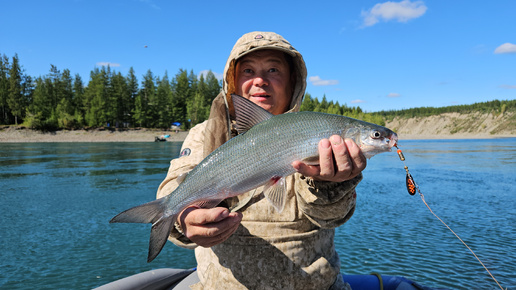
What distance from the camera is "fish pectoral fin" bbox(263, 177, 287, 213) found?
2.61 m

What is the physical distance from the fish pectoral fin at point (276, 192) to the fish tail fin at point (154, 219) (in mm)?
727

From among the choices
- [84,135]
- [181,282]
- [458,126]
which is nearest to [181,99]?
[84,135]

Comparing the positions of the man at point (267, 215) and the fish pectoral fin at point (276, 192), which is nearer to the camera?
the man at point (267, 215)

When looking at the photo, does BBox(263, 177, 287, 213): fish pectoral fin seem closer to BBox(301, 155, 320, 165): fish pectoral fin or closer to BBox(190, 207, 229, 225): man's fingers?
BBox(301, 155, 320, 165): fish pectoral fin

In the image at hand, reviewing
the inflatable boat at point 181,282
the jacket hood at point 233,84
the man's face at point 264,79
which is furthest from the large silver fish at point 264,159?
the inflatable boat at point 181,282

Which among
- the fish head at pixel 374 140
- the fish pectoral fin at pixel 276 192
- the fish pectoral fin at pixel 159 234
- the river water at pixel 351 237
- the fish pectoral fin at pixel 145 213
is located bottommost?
the river water at pixel 351 237

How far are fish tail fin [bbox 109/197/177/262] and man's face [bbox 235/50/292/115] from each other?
60.0 inches

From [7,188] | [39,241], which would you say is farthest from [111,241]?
[7,188]

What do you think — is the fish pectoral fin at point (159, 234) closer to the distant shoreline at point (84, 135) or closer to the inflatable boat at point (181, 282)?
the inflatable boat at point (181, 282)

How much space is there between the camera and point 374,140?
2.53 m

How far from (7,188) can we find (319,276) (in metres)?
21.2

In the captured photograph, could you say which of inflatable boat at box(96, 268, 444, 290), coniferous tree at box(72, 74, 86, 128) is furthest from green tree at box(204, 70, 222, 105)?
inflatable boat at box(96, 268, 444, 290)

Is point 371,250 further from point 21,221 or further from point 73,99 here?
point 73,99

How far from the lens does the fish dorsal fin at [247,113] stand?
273 centimetres
